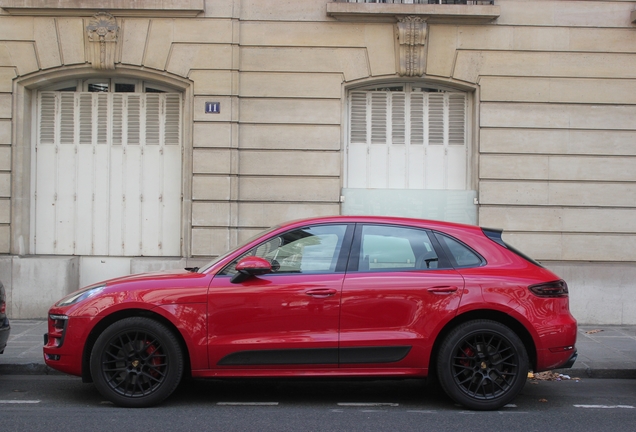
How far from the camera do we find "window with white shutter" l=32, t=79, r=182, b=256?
11.4 meters

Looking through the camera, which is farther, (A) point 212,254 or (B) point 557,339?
(A) point 212,254

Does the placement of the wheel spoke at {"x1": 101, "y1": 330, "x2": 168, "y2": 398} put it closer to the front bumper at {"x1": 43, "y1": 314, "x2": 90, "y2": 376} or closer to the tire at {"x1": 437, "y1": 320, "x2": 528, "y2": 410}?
the front bumper at {"x1": 43, "y1": 314, "x2": 90, "y2": 376}

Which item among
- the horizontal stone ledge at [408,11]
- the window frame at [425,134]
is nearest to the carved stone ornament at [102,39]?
the horizontal stone ledge at [408,11]

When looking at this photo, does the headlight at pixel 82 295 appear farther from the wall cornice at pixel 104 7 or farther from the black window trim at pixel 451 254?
the wall cornice at pixel 104 7

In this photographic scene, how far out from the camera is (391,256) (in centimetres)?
629

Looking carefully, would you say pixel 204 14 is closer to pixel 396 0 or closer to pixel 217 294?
pixel 396 0

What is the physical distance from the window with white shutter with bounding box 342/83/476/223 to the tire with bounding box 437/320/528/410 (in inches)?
219

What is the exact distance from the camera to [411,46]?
1103 centimetres

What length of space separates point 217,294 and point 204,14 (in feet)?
20.6

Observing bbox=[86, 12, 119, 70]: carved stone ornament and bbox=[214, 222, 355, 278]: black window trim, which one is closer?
bbox=[214, 222, 355, 278]: black window trim

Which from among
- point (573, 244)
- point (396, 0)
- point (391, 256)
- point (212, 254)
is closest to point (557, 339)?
point (391, 256)

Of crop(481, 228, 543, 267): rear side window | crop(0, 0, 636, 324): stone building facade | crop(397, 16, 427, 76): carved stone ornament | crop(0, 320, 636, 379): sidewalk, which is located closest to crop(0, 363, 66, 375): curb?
crop(0, 320, 636, 379): sidewalk

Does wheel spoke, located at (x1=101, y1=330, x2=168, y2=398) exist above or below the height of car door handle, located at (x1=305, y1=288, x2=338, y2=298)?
below

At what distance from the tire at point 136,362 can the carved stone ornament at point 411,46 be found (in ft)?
21.4
